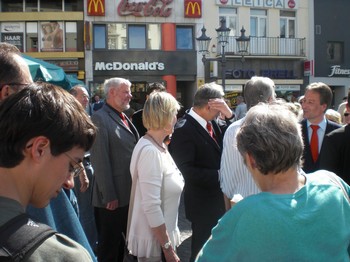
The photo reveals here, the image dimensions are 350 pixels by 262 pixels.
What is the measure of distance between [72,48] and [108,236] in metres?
19.1

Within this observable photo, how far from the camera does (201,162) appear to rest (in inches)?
153

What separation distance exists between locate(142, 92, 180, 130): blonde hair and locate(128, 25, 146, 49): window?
19.7m

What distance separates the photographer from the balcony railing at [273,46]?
76.5 feet

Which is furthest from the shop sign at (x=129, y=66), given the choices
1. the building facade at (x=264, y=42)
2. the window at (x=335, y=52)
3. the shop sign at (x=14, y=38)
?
the window at (x=335, y=52)

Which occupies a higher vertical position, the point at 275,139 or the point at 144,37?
the point at 144,37

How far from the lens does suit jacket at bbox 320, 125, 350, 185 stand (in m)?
3.28

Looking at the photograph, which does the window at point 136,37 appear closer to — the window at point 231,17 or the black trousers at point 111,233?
the window at point 231,17

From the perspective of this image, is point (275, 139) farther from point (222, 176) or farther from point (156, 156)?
point (222, 176)

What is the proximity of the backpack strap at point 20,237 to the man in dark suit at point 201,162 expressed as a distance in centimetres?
279

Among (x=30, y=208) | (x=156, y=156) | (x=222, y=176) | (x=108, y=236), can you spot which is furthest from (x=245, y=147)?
(x=108, y=236)

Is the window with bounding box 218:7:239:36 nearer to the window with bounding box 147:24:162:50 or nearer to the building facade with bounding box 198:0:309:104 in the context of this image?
the building facade with bounding box 198:0:309:104

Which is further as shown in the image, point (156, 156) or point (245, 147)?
point (156, 156)

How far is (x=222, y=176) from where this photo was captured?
350 centimetres

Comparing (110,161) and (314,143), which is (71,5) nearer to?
(110,161)
